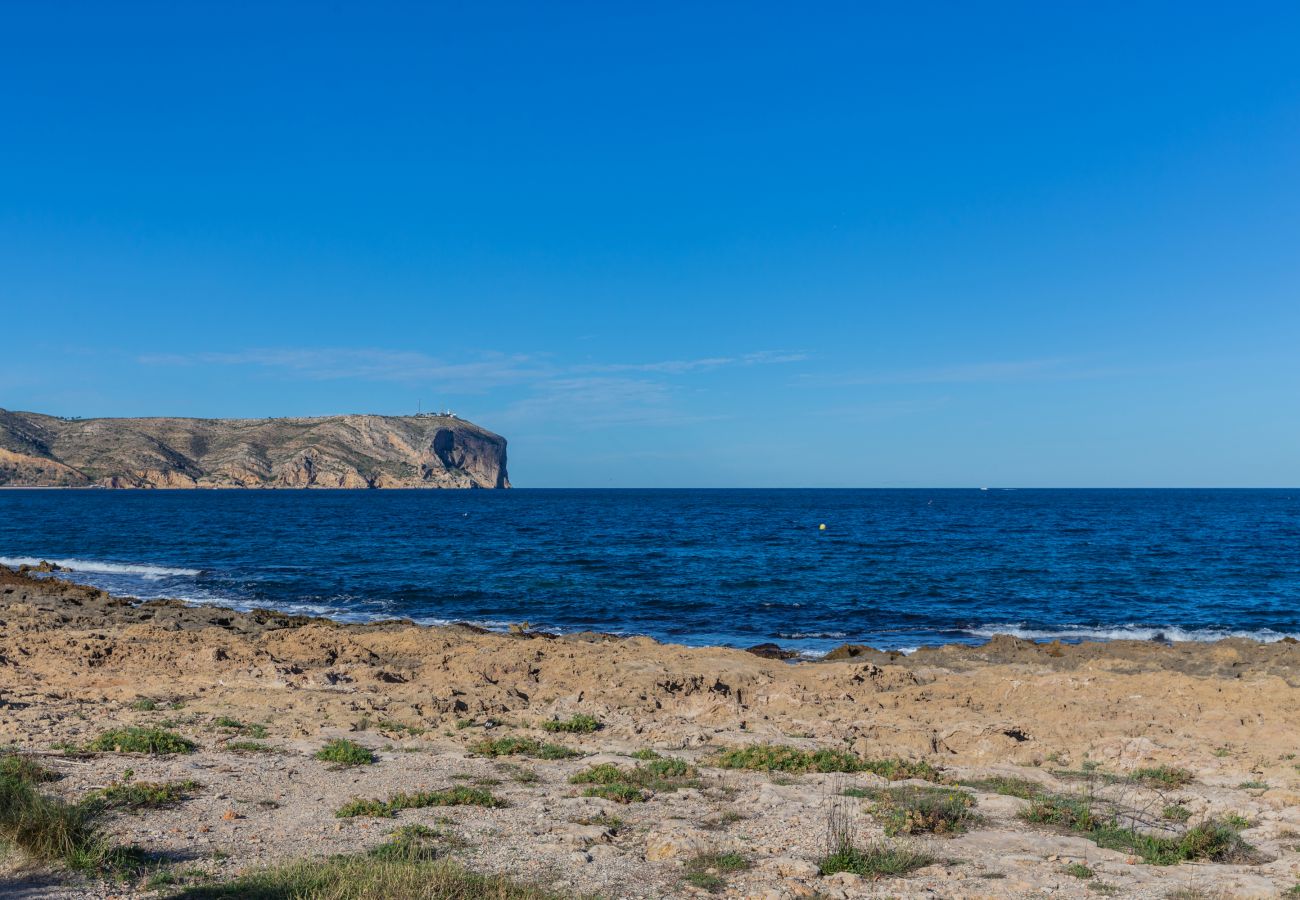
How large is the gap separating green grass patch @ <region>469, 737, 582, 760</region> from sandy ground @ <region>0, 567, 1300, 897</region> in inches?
10.2

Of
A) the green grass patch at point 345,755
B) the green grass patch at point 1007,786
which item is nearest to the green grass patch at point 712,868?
the green grass patch at point 1007,786

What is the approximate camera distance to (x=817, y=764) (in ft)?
38.5

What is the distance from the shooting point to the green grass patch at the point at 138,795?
927 centimetres

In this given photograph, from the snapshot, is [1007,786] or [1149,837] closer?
[1149,837]

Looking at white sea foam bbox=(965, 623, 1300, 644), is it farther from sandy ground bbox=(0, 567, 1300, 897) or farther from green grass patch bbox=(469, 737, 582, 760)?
green grass patch bbox=(469, 737, 582, 760)

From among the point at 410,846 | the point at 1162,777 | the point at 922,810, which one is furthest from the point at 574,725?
the point at 1162,777

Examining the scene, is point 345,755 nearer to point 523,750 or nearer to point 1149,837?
point 523,750

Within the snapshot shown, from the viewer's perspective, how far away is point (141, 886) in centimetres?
718

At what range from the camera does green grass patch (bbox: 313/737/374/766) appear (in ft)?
37.4

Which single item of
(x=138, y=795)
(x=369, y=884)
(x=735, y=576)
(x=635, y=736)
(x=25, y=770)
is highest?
(x=369, y=884)

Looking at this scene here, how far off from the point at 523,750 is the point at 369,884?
18.8ft

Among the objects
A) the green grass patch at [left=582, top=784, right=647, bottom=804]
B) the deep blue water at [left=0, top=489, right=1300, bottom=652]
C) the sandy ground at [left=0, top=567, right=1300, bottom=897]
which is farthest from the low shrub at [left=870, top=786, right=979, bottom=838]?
the deep blue water at [left=0, top=489, right=1300, bottom=652]

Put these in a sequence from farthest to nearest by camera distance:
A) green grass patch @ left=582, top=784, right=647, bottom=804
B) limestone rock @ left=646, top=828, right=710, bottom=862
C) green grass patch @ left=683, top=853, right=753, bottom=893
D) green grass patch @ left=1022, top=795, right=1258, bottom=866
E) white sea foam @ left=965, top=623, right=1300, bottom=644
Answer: white sea foam @ left=965, top=623, right=1300, bottom=644
green grass patch @ left=582, top=784, right=647, bottom=804
green grass patch @ left=1022, top=795, right=1258, bottom=866
limestone rock @ left=646, top=828, right=710, bottom=862
green grass patch @ left=683, top=853, right=753, bottom=893

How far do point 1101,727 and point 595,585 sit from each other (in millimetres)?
24564
